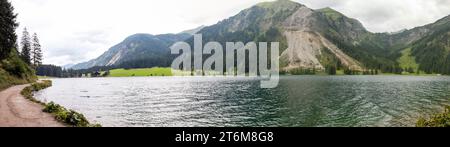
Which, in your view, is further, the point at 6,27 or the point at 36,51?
the point at 36,51

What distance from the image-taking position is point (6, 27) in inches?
3226

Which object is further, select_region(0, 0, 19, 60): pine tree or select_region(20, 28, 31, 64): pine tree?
select_region(20, 28, 31, 64): pine tree

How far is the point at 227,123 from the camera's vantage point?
144 ft

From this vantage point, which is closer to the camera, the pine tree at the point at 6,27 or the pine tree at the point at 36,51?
the pine tree at the point at 6,27

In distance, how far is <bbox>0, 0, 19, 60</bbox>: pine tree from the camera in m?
75.9

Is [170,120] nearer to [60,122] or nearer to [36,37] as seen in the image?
[60,122]

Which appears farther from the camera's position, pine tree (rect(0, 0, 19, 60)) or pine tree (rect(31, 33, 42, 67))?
pine tree (rect(31, 33, 42, 67))

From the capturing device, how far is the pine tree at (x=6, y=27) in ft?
249

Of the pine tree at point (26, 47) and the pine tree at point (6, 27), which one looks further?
the pine tree at point (26, 47)

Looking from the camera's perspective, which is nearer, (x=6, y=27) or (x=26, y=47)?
(x=6, y=27)

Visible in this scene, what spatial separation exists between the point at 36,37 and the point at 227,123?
178232 millimetres
